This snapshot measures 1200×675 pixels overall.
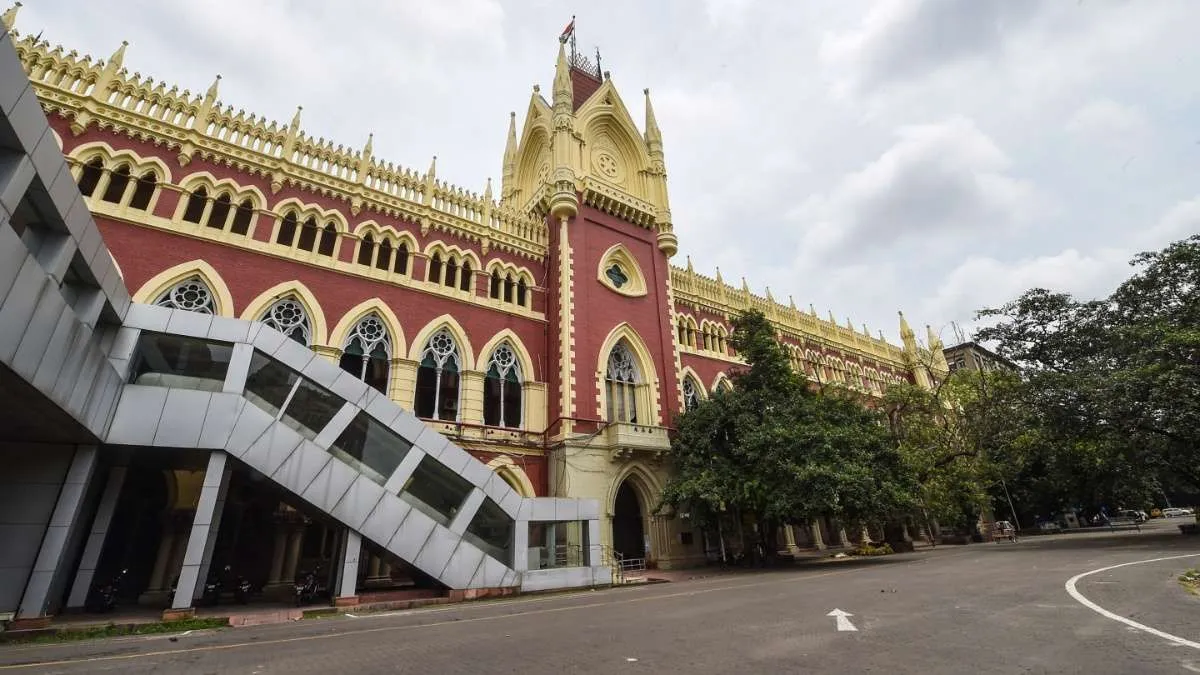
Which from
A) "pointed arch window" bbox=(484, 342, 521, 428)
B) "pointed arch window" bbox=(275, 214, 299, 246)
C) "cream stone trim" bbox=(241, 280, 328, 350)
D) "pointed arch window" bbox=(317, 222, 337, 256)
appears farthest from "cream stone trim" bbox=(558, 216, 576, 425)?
"pointed arch window" bbox=(275, 214, 299, 246)

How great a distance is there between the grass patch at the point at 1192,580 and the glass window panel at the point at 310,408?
55.2 feet

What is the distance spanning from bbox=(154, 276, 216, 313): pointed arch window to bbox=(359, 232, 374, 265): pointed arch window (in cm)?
491

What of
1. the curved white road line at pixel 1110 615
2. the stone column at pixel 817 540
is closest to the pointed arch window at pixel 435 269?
the curved white road line at pixel 1110 615

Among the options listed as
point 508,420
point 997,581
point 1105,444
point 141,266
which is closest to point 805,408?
point 997,581

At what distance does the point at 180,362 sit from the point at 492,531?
828 cm

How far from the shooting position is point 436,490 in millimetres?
13617

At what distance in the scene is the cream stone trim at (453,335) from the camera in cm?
1967

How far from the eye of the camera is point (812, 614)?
28.3ft

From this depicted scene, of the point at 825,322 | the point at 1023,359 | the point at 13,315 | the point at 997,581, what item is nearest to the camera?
the point at 13,315

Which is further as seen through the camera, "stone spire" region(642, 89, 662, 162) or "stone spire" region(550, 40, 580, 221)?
"stone spire" region(642, 89, 662, 162)

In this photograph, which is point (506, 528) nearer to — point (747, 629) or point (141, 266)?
point (747, 629)

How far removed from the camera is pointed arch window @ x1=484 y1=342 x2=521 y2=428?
20969mm

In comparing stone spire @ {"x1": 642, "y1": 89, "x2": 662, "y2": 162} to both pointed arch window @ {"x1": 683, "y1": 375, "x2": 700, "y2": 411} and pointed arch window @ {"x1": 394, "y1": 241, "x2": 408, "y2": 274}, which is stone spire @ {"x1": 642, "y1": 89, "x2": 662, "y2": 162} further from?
pointed arch window @ {"x1": 394, "y1": 241, "x2": 408, "y2": 274}

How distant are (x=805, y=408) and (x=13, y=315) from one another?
20.9 metres
